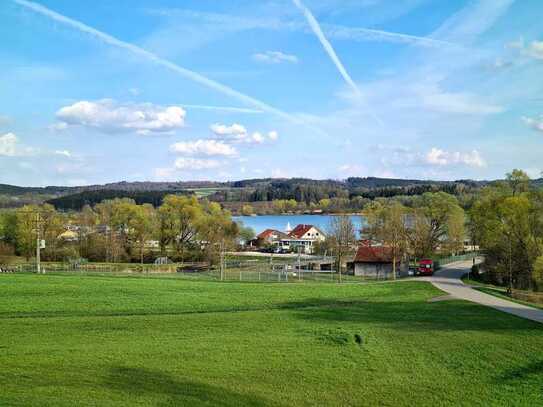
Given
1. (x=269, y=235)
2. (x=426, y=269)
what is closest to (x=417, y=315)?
(x=426, y=269)

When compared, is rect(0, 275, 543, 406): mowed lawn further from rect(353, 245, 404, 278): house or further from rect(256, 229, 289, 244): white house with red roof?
rect(256, 229, 289, 244): white house with red roof

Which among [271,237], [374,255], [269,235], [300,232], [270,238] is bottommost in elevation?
[374,255]

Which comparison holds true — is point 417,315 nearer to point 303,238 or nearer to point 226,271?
point 226,271

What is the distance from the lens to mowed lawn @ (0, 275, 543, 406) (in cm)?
1230

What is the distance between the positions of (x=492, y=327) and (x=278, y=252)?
281ft

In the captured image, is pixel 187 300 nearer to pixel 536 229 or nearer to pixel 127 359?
pixel 127 359

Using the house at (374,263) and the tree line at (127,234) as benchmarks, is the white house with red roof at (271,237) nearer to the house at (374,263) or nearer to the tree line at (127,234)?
the tree line at (127,234)

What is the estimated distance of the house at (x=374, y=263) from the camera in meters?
61.7

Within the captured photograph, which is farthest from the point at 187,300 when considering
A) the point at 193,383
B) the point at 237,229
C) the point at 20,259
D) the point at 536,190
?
the point at 237,229

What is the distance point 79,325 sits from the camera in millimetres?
21156

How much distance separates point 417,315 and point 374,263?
3905 centimetres

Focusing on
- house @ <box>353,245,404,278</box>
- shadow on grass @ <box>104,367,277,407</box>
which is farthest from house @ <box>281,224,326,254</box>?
shadow on grass @ <box>104,367,277,407</box>

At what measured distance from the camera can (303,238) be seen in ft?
372

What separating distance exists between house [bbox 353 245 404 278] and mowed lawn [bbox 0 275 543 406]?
33.4 m
